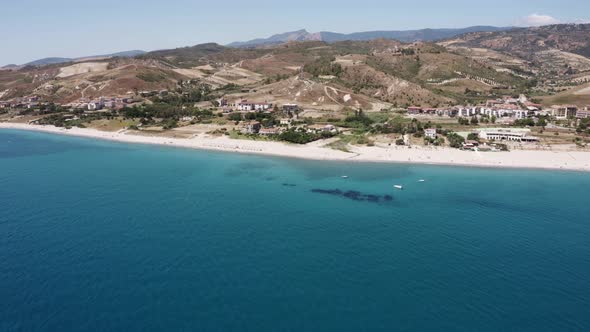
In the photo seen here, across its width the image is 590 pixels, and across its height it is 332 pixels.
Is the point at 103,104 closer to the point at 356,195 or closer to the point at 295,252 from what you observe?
the point at 356,195

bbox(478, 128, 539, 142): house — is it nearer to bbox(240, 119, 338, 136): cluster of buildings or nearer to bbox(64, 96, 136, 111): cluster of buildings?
bbox(240, 119, 338, 136): cluster of buildings

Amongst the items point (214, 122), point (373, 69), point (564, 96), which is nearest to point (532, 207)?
point (214, 122)

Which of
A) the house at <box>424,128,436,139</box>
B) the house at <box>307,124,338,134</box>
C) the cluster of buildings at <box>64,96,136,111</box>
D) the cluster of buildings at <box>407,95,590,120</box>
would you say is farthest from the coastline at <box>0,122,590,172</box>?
the cluster of buildings at <box>64,96,136,111</box>

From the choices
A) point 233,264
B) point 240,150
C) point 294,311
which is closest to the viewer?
point 294,311

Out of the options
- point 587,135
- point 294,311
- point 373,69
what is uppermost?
point 373,69

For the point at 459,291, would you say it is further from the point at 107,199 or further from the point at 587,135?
the point at 587,135

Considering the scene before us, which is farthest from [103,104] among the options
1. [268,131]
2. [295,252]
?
[295,252]
